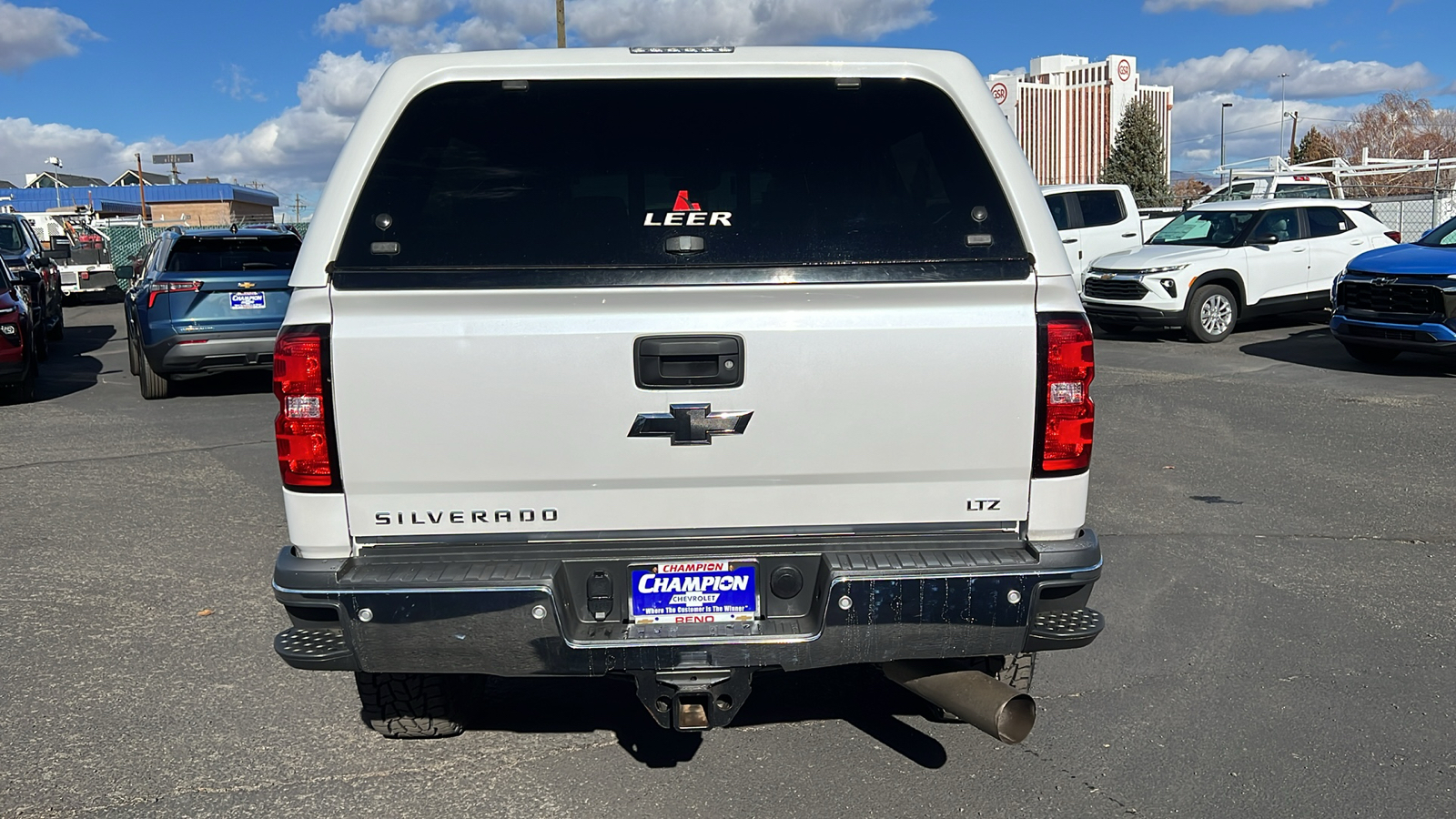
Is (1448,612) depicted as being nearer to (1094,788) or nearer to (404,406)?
(1094,788)

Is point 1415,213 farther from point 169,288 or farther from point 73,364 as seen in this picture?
point 73,364

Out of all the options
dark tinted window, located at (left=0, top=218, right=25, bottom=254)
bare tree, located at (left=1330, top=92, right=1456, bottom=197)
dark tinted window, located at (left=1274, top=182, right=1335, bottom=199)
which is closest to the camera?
dark tinted window, located at (left=0, top=218, right=25, bottom=254)

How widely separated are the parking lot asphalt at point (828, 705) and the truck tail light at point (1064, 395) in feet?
3.36

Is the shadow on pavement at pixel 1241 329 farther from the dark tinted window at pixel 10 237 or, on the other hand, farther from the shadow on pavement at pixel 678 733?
the dark tinted window at pixel 10 237

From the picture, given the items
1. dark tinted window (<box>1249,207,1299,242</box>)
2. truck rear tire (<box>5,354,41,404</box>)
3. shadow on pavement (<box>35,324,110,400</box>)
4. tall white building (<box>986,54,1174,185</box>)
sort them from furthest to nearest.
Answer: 1. tall white building (<box>986,54,1174,185</box>)
2. dark tinted window (<box>1249,207,1299,242</box>)
3. shadow on pavement (<box>35,324,110,400</box>)
4. truck rear tire (<box>5,354,41,404</box>)

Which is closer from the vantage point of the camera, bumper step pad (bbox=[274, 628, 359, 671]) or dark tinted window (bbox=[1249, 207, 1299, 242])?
bumper step pad (bbox=[274, 628, 359, 671])

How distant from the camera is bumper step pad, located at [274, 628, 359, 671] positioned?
10.4 ft

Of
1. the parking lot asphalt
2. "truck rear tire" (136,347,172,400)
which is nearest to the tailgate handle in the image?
the parking lot asphalt

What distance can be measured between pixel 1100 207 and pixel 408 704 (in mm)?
16946

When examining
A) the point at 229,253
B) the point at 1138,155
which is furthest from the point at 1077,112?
the point at 229,253

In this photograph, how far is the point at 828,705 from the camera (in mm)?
4199

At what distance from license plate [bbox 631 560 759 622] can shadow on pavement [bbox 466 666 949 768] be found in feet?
2.60

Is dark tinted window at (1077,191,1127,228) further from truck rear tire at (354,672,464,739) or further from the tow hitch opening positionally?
the tow hitch opening

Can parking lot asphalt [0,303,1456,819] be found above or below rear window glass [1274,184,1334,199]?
below
